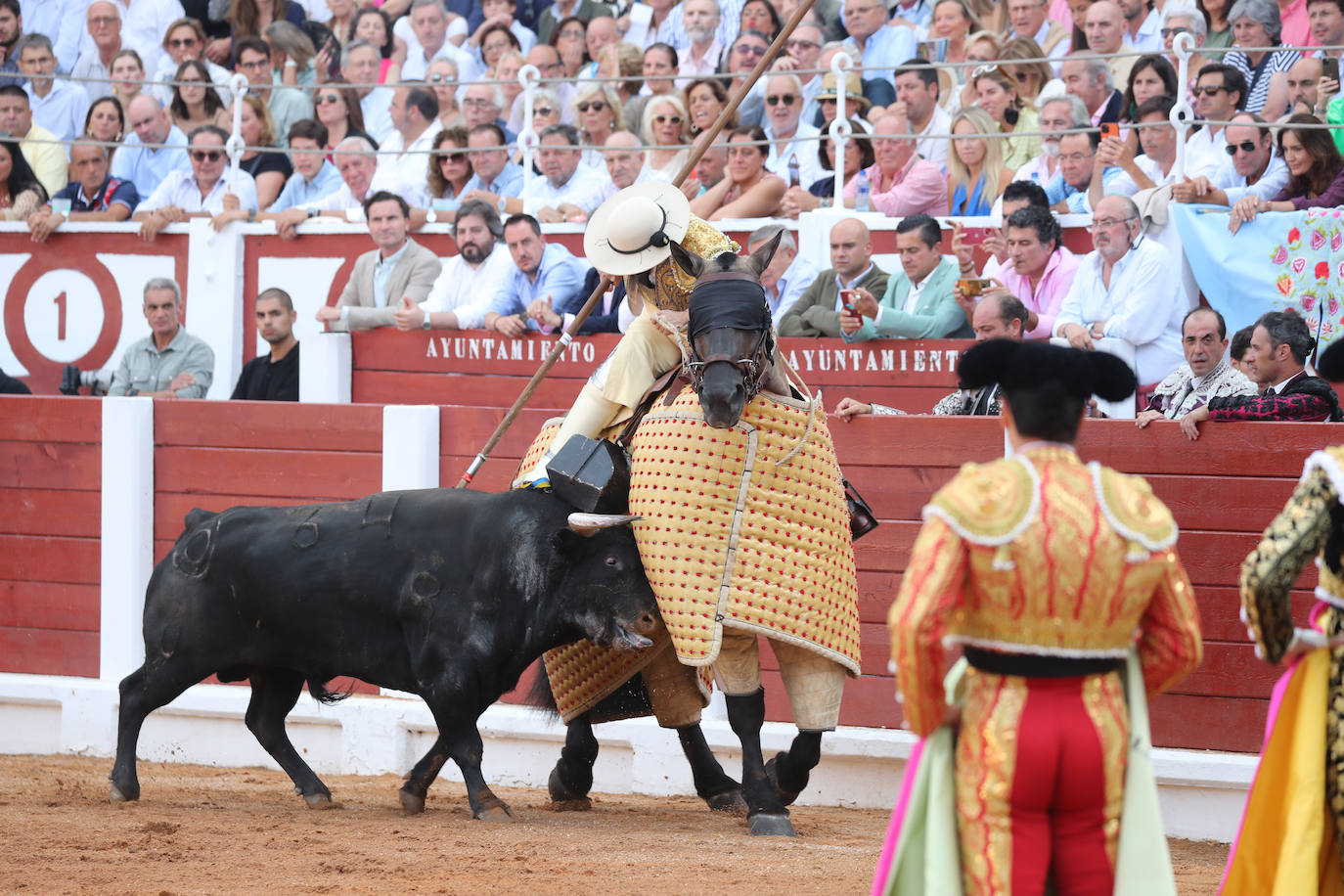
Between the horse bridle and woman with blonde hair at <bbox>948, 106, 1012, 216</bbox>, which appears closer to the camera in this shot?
the horse bridle

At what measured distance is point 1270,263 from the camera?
7566mm

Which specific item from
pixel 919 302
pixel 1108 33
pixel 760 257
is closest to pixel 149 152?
pixel 919 302

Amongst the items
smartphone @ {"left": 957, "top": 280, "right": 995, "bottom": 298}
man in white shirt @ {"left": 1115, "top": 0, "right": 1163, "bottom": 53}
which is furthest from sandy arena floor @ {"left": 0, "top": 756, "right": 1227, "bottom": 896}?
man in white shirt @ {"left": 1115, "top": 0, "right": 1163, "bottom": 53}

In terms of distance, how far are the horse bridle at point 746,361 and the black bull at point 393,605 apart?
0.56m

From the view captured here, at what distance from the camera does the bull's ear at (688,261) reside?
17.6ft

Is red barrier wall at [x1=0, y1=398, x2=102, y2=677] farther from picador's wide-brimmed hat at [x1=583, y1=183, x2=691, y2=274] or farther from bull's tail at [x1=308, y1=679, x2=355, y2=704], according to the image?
picador's wide-brimmed hat at [x1=583, y1=183, x2=691, y2=274]

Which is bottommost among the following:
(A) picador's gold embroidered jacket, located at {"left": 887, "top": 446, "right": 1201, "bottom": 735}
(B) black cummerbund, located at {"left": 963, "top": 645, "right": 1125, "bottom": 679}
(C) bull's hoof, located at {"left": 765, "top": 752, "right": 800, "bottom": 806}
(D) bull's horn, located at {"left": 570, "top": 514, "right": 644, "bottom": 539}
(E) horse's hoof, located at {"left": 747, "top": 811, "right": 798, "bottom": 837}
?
(E) horse's hoof, located at {"left": 747, "top": 811, "right": 798, "bottom": 837}

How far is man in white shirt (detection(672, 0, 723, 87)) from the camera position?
436 inches

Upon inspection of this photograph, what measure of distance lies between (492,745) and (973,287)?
2888mm

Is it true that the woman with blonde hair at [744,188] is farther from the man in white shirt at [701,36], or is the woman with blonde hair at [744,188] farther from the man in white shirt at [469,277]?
the man in white shirt at [701,36]

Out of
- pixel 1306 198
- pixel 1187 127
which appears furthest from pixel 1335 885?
pixel 1187 127

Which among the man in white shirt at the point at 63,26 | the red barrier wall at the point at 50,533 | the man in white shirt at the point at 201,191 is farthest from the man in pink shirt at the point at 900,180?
the man in white shirt at the point at 63,26

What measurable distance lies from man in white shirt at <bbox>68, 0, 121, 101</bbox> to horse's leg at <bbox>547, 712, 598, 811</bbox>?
28.6 feet

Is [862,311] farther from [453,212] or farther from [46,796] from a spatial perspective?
[46,796]
